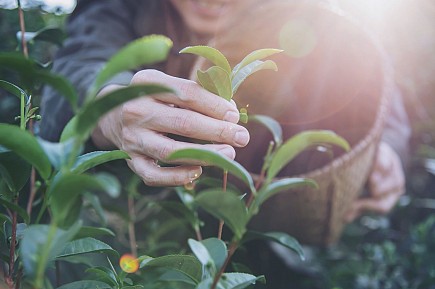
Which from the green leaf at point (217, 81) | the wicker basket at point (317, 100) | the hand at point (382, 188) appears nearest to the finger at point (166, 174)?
the green leaf at point (217, 81)

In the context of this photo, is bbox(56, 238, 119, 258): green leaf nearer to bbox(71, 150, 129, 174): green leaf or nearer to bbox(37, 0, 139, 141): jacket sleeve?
bbox(71, 150, 129, 174): green leaf

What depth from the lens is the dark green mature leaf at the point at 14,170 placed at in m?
0.46

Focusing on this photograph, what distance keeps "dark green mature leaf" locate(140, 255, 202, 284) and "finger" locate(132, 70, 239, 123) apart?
157 millimetres

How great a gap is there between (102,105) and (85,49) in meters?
0.98

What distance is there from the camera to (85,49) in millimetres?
1245

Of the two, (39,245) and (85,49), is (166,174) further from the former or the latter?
(85,49)

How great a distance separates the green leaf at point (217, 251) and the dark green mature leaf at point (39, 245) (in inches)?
4.1

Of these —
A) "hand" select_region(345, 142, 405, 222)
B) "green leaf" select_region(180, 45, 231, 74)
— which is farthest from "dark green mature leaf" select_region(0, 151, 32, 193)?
"hand" select_region(345, 142, 405, 222)

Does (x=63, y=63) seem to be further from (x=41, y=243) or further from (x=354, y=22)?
(x=41, y=243)

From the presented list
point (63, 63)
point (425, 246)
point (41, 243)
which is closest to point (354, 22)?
point (425, 246)

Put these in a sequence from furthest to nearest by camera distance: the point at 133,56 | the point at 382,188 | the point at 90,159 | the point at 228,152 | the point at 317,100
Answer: the point at 317,100 < the point at 382,188 < the point at 228,152 < the point at 90,159 < the point at 133,56

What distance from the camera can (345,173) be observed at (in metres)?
1.12

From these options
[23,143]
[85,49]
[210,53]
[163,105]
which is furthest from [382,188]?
[23,143]

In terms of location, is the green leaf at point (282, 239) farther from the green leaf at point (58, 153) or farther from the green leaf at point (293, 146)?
the green leaf at point (58, 153)
